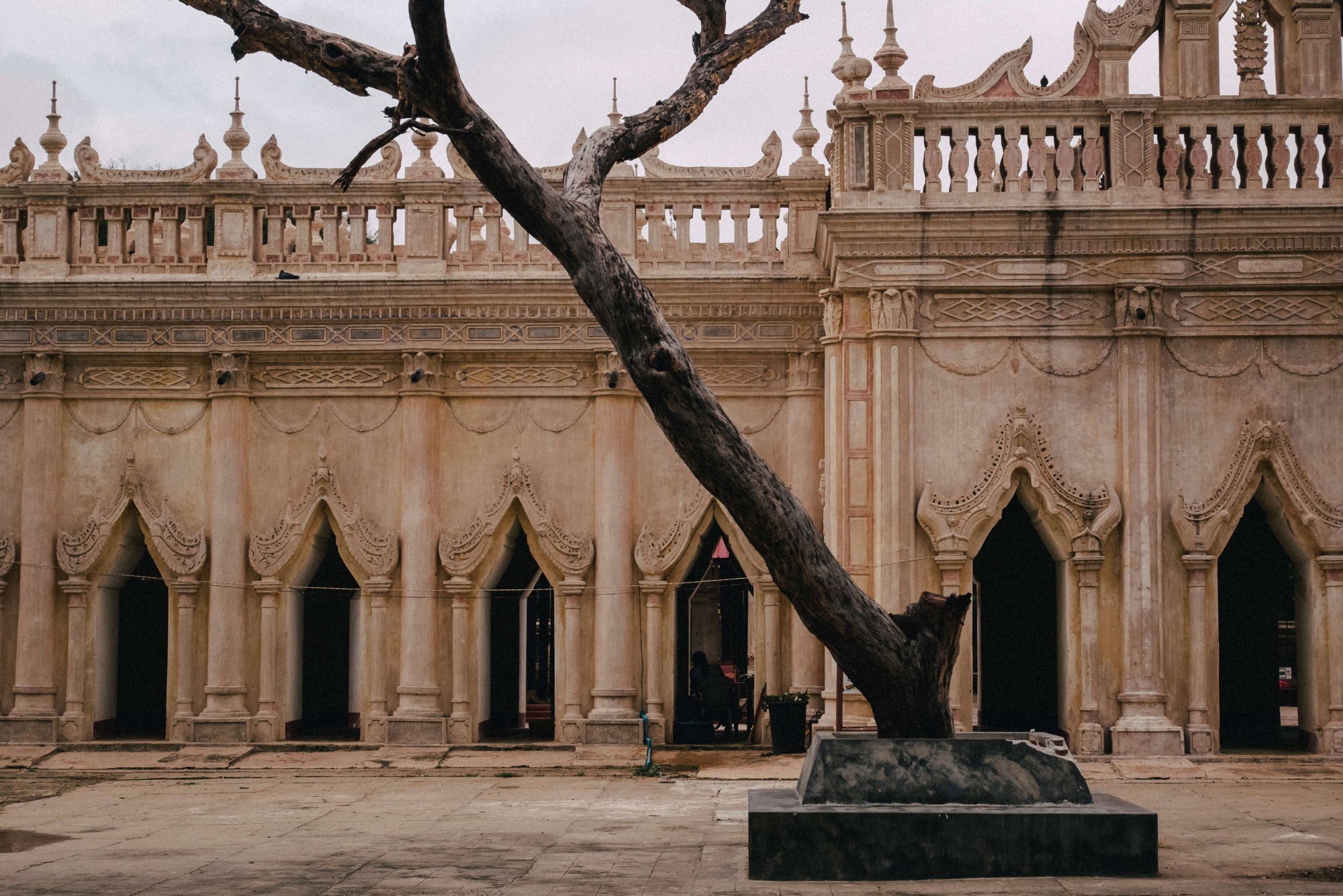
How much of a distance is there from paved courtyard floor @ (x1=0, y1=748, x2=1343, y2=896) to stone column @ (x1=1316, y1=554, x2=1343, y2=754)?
768mm

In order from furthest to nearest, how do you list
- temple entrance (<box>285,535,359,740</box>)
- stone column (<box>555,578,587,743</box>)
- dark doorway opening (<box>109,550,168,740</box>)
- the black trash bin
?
1. temple entrance (<box>285,535,359,740</box>)
2. dark doorway opening (<box>109,550,168,740</box>)
3. stone column (<box>555,578,587,743</box>)
4. the black trash bin

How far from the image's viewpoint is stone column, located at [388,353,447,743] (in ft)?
59.8

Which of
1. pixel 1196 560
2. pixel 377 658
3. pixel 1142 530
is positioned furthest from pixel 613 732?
pixel 1196 560

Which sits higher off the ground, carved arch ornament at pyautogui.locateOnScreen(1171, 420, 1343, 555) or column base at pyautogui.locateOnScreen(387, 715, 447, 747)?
carved arch ornament at pyautogui.locateOnScreen(1171, 420, 1343, 555)

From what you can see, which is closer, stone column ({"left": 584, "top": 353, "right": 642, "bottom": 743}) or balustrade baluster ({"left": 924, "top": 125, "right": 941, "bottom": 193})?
balustrade baluster ({"left": 924, "top": 125, "right": 941, "bottom": 193})

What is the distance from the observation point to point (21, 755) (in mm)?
17906

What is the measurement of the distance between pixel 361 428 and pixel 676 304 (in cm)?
400

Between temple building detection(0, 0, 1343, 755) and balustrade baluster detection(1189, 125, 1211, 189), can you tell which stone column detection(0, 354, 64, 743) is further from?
balustrade baluster detection(1189, 125, 1211, 189)

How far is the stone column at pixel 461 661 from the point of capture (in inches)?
721

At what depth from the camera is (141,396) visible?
18.9 metres

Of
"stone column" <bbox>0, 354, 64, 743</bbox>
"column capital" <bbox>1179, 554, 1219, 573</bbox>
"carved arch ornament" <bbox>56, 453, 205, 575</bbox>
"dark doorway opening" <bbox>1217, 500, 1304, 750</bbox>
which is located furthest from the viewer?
"dark doorway opening" <bbox>1217, 500, 1304, 750</bbox>

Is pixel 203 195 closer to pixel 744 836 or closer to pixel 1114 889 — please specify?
pixel 744 836

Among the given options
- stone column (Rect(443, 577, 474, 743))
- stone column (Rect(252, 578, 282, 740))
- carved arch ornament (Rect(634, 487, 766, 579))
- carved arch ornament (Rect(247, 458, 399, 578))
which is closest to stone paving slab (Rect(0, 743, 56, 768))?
stone column (Rect(252, 578, 282, 740))

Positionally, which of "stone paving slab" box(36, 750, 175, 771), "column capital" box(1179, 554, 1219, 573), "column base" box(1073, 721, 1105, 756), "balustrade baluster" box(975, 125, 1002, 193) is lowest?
"stone paving slab" box(36, 750, 175, 771)
